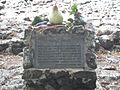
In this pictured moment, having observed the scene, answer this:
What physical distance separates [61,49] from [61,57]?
0.65ft

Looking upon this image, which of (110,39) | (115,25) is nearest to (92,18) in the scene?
(115,25)

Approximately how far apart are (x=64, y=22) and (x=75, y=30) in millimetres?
604

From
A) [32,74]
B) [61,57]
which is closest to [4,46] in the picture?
[32,74]

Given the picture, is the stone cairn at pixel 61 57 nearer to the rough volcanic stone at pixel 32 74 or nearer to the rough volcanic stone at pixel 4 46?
the rough volcanic stone at pixel 32 74

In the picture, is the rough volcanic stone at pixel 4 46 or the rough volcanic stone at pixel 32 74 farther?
the rough volcanic stone at pixel 4 46

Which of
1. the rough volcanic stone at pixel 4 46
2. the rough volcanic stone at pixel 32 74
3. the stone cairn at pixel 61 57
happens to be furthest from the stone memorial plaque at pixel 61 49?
the rough volcanic stone at pixel 4 46

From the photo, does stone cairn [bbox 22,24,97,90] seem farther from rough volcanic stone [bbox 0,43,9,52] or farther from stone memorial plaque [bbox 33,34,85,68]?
rough volcanic stone [bbox 0,43,9,52]

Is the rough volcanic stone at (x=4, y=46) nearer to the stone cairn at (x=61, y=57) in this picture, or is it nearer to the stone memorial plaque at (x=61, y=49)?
the stone cairn at (x=61, y=57)

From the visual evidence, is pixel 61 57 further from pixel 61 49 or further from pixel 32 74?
pixel 32 74

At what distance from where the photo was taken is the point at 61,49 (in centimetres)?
1109

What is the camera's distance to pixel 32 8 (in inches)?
869

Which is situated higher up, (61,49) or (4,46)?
(61,49)

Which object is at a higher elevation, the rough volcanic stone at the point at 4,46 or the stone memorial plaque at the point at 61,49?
the stone memorial plaque at the point at 61,49

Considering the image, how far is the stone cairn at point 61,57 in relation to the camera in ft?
36.4
